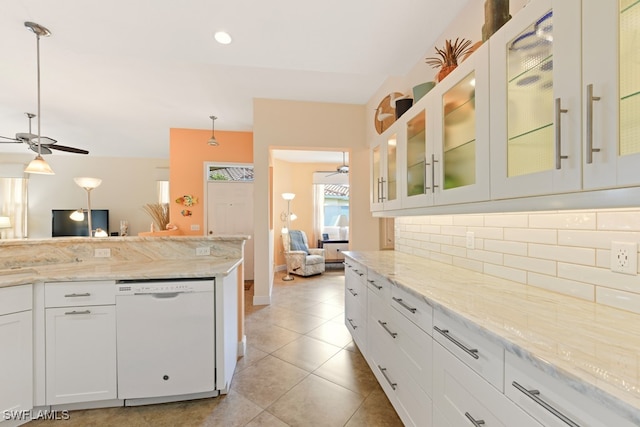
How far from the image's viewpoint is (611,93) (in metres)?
0.74

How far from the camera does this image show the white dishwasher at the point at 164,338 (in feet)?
5.64

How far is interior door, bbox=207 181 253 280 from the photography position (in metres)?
5.25

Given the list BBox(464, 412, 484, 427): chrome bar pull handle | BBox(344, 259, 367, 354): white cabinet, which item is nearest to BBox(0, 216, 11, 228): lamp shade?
BBox(344, 259, 367, 354): white cabinet

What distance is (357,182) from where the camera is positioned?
3.96 m

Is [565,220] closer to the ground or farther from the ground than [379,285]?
farther from the ground

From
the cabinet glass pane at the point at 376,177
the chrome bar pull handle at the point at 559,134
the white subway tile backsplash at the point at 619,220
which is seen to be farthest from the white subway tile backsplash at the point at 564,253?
the cabinet glass pane at the point at 376,177

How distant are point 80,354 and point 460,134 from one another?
105 inches

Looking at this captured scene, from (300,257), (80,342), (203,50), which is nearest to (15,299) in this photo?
(80,342)

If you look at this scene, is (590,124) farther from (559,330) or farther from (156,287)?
(156,287)

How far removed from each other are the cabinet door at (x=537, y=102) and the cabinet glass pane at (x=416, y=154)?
→ 2.16ft

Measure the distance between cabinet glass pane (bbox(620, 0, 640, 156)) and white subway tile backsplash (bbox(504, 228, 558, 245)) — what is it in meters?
0.61

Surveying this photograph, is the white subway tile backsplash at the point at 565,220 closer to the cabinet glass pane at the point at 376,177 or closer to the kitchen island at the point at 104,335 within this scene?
the cabinet glass pane at the point at 376,177

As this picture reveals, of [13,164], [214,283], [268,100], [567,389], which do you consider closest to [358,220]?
[268,100]

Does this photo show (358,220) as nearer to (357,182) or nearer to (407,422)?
(357,182)
